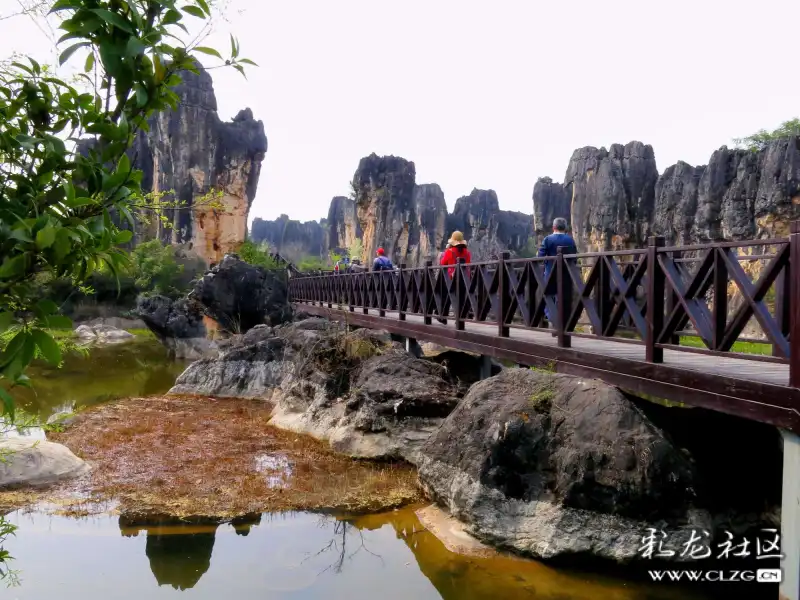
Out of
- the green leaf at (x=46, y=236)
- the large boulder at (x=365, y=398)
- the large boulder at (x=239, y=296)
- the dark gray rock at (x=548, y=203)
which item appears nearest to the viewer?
the green leaf at (x=46, y=236)

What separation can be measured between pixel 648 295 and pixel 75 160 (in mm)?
4280

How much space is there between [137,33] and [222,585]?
162 inches

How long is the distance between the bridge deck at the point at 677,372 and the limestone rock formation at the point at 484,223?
45322mm

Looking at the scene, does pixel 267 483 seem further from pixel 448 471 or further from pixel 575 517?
pixel 575 517

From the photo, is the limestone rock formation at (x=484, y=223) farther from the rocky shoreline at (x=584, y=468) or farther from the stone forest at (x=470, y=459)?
the rocky shoreline at (x=584, y=468)

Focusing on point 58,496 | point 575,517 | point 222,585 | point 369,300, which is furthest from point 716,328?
point 369,300

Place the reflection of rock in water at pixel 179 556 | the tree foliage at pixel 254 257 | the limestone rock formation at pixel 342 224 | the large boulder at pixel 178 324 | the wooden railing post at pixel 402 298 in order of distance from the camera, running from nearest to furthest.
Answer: the reflection of rock in water at pixel 179 556 → the wooden railing post at pixel 402 298 → the large boulder at pixel 178 324 → the tree foliage at pixel 254 257 → the limestone rock formation at pixel 342 224

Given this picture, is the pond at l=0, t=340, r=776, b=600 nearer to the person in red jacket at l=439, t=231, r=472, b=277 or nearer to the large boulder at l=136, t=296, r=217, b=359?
the person in red jacket at l=439, t=231, r=472, b=277

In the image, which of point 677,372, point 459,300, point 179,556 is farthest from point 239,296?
point 677,372

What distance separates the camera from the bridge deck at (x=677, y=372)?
3.71 metres

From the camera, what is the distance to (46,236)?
102 cm

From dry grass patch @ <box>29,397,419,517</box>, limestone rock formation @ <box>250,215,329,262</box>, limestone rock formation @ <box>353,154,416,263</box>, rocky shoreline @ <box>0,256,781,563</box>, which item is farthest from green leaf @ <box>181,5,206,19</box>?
limestone rock formation @ <box>250,215,329,262</box>

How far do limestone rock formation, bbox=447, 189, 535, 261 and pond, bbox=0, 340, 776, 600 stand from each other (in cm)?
4734

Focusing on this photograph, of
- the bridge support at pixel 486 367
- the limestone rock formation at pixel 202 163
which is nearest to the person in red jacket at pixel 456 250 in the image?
the bridge support at pixel 486 367
